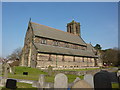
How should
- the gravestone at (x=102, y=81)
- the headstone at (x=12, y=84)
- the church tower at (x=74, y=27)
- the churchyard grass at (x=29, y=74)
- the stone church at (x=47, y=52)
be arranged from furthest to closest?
the church tower at (x=74, y=27) < the stone church at (x=47, y=52) < the churchyard grass at (x=29, y=74) < the headstone at (x=12, y=84) < the gravestone at (x=102, y=81)

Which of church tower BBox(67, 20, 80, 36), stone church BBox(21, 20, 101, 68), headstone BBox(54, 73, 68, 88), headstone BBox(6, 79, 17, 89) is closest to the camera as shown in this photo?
headstone BBox(54, 73, 68, 88)

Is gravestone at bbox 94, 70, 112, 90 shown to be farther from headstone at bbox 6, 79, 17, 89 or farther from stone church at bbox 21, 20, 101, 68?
stone church at bbox 21, 20, 101, 68

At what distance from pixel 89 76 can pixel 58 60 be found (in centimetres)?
2328

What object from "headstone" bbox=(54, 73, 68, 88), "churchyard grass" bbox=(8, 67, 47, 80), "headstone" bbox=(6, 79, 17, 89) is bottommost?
"churchyard grass" bbox=(8, 67, 47, 80)

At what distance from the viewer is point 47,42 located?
32375 millimetres

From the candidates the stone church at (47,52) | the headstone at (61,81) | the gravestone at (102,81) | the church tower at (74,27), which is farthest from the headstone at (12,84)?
the church tower at (74,27)

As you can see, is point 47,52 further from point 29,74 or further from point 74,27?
point 74,27

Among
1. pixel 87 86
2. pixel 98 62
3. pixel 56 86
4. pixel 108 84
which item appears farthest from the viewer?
pixel 98 62

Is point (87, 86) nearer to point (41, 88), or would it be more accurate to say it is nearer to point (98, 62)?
point (41, 88)

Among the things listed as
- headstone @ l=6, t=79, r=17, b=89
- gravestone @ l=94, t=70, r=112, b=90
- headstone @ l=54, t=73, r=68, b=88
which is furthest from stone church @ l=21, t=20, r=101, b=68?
gravestone @ l=94, t=70, r=112, b=90

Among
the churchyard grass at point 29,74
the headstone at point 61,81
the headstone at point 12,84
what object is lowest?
the churchyard grass at point 29,74

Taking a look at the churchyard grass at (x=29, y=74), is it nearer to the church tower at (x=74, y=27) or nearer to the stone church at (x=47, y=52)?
the stone church at (x=47, y=52)

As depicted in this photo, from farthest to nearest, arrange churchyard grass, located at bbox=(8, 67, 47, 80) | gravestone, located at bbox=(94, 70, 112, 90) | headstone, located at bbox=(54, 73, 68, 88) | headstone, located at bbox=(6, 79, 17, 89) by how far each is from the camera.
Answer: churchyard grass, located at bbox=(8, 67, 47, 80), headstone, located at bbox=(6, 79, 17, 89), headstone, located at bbox=(54, 73, 68, 88), gravestone, located at bbox=(94, 70, 112, 90)

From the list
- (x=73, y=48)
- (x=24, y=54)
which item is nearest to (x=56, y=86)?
(x=24, y=54)
